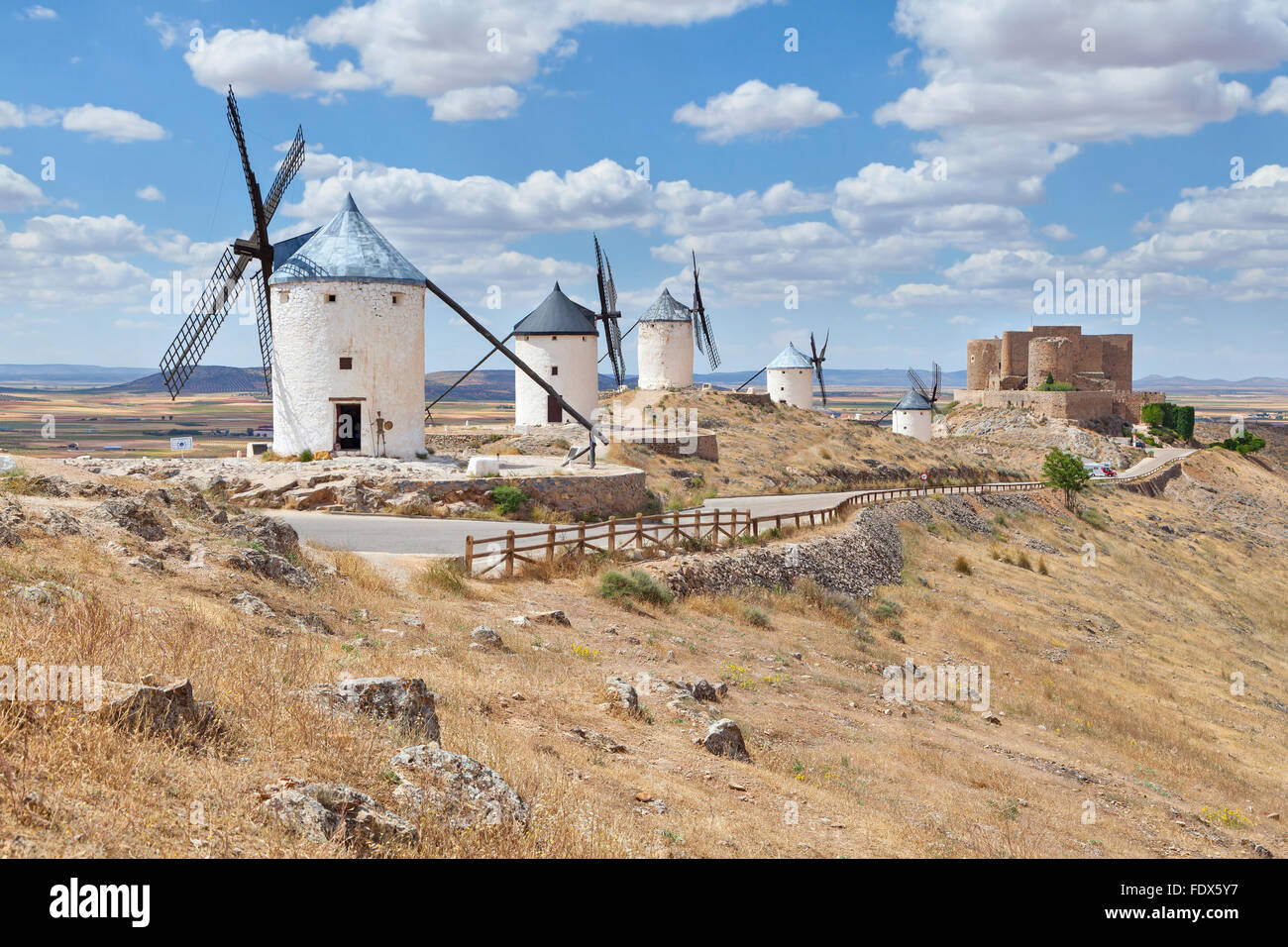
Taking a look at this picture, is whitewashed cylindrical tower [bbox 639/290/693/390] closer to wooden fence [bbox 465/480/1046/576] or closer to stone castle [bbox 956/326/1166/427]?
stone castle [bbox 956/326/1166/427]

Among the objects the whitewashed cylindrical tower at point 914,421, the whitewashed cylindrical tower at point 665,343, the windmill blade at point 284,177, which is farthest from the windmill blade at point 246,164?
the whitewashed cylindrical tower at point 914,421

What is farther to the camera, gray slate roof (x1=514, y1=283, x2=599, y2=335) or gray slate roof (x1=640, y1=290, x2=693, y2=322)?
gray slate roof (x1=640, y1=290, x2=693, y2=322)

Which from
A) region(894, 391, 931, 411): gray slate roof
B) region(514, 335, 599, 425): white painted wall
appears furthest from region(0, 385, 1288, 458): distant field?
region(894, 391, 931, 411): gray slate roof

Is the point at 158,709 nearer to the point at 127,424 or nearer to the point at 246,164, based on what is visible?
the point at 246,164

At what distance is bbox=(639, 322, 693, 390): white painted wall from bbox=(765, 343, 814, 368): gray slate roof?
9.06m

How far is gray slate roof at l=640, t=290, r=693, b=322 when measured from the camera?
58.9 meters

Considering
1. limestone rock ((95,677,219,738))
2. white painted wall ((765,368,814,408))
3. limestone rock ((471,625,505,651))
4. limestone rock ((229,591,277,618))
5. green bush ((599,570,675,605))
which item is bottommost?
green bush ((599,570,675,605))

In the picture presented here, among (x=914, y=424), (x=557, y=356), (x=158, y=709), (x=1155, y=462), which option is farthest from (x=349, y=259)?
(x=1155, y=462)

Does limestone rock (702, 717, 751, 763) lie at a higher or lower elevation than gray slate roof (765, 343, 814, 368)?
lower

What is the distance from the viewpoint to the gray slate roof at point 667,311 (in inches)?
2318

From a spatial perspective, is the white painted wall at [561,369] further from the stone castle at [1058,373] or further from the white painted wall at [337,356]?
the stone castle at [1058,373]

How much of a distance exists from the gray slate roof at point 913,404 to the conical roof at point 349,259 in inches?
1869

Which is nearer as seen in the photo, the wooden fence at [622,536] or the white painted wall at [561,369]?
the wooden fence at [622,536]
